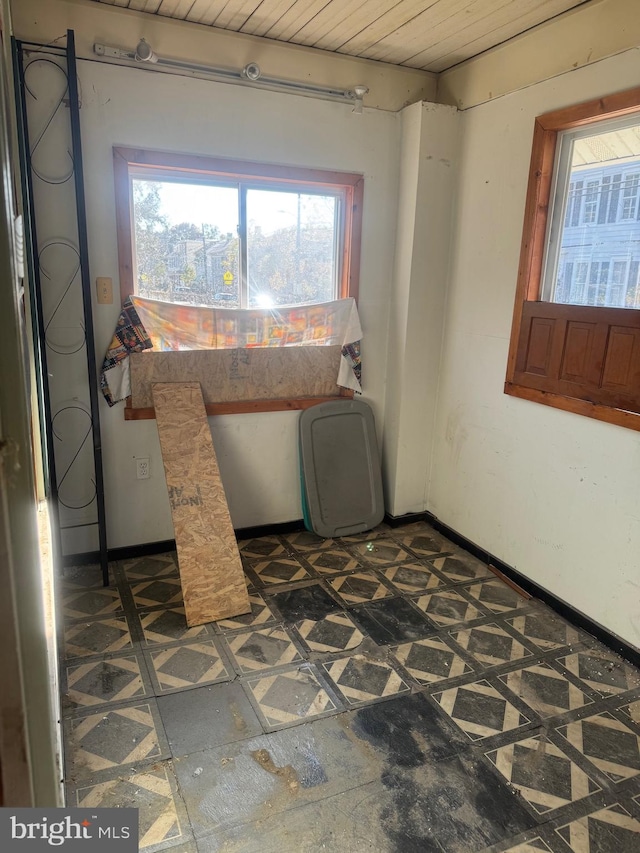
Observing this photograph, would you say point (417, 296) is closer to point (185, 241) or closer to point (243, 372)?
point (243, 372)

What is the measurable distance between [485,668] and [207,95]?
3064 millimetres

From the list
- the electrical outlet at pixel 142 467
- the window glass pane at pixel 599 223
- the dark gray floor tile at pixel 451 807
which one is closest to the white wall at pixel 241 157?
the electrical outlet at pixel 142 467

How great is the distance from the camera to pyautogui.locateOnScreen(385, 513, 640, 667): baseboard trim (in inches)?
101

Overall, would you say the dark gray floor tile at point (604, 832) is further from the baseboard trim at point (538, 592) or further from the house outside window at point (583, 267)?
the house outside window at point (583, 267)

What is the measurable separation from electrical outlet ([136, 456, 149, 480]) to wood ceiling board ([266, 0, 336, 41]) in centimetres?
232

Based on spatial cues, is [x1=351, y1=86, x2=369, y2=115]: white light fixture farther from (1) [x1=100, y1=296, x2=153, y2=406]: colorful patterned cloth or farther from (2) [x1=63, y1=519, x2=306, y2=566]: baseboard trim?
(2) [x1=63, y1=519, x2=306, y2=566]: baseboard trim

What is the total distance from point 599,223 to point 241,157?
1.84m

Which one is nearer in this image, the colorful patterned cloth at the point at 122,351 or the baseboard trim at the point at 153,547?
the colorful patterned cloth at the point at 122,351

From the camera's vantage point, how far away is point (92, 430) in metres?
2.99

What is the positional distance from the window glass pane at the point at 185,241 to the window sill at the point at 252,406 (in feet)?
1.94

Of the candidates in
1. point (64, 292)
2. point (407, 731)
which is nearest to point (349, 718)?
point (407, 731)

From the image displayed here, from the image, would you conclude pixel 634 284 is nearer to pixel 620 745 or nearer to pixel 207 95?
pixel 620 745

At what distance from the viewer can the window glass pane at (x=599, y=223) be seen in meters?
2.46

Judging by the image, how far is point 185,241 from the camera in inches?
123
